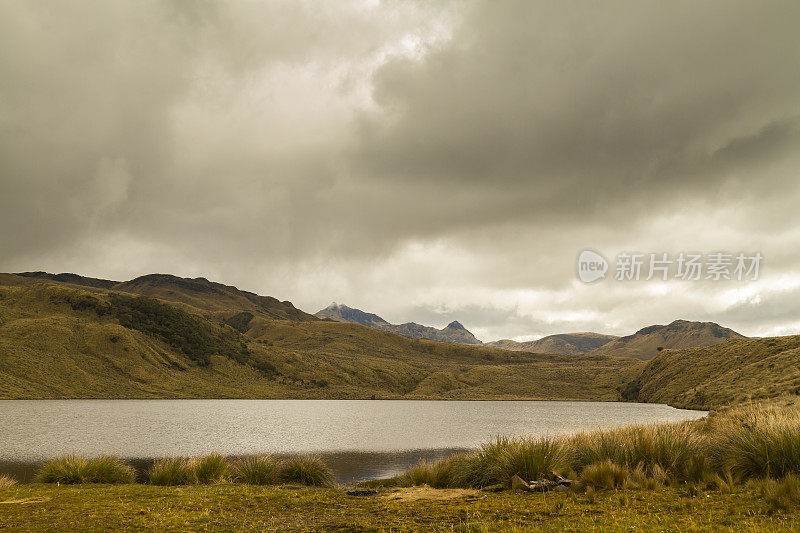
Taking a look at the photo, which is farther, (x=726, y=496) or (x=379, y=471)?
(x=379, y=471)

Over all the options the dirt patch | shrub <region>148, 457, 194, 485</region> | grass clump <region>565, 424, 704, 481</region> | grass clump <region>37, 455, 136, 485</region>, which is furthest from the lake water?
the dirt patch

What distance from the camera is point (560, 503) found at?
9.13 m

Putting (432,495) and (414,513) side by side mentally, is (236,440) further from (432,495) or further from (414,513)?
(414,513)

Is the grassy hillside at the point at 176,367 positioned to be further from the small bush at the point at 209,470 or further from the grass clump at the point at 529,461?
the grass clump at the point at 529,461

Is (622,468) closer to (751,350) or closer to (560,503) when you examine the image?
(560,503)

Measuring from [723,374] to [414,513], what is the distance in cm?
10679

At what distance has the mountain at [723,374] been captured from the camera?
55875mm

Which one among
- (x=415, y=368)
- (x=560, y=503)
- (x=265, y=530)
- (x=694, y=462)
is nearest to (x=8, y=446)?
(x=265, y=530)

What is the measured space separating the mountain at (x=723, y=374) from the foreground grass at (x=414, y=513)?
117 feet

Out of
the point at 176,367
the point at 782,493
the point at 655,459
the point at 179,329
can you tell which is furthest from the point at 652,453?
the point at 179,329

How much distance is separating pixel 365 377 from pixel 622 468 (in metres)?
168

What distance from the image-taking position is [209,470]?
17.8m

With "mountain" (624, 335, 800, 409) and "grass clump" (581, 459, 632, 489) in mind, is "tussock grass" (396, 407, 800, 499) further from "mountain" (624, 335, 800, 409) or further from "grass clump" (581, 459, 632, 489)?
"mountain" (624, 335, 800, 409)

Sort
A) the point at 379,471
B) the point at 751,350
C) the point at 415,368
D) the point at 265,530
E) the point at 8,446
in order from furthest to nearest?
1. the point at 415,368
2. the point at 751,350
3. the point at 8,446
4. the point at 379,471
5. the point at 265,530
